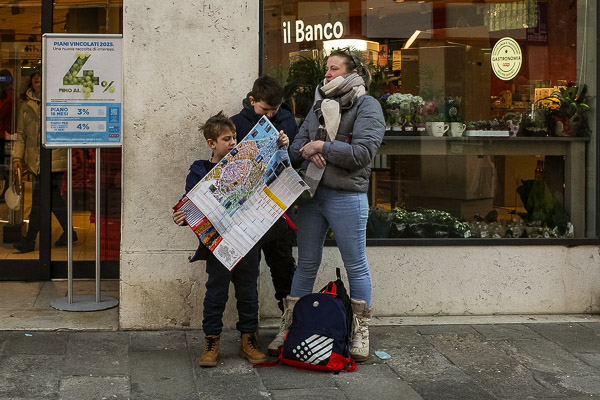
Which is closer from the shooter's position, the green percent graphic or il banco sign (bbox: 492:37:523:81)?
the green percent graphic

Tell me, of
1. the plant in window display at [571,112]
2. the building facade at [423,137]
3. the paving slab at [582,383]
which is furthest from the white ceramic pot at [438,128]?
the paving slab at [582,383]

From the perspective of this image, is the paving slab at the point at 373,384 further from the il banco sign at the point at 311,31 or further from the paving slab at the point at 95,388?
the il banco sign at the point at 311,31

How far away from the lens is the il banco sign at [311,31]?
6793mm

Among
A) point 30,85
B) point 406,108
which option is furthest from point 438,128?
point 30,85

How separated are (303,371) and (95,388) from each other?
1.27 metres

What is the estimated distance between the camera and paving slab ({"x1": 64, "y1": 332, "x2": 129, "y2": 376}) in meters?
5.24

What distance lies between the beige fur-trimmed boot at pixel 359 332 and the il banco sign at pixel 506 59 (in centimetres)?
268

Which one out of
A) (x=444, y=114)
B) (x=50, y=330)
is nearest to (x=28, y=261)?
(x=50, y=330)

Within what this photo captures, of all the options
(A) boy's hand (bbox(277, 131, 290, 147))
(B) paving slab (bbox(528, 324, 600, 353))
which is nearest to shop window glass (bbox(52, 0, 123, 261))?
(A) boy's hand (bbox(277, 131, 290, 147))

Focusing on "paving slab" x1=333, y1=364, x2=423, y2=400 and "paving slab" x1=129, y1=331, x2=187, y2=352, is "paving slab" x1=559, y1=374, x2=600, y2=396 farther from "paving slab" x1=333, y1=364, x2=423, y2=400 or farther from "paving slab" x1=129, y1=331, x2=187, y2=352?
"paving slab" x1=129, y1=331, x2=187, y2=352

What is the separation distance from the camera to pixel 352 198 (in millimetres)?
5539

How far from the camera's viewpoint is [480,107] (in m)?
7.17

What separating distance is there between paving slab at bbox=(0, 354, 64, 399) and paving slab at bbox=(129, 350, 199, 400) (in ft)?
1.48

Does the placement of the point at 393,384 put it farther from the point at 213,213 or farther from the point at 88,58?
the point at 88,58
